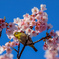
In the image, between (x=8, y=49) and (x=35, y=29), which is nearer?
(x=35, y=29)

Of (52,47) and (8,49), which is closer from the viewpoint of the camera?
(52,47)

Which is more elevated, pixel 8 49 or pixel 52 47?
pixel 52 47

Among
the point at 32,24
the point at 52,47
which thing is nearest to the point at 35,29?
the point at 32,24

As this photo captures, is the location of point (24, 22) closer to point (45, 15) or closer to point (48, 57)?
point (45, 15)

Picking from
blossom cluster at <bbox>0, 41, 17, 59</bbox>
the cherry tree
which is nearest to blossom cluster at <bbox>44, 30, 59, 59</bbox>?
the cherry tree

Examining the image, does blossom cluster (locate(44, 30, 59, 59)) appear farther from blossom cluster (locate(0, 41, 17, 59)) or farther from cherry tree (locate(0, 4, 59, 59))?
blossom cluster (locate(0, 41, 17, 59))

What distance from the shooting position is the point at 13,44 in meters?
5.68

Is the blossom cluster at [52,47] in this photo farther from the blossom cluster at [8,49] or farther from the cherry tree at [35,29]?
the blossom cluster at [8,49]

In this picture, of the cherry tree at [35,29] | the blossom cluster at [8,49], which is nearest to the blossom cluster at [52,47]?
the cherry tree at [35,29]

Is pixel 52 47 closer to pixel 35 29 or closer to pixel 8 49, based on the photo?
pixel 35 29

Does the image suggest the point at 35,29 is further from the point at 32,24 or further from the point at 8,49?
the point at 8,49

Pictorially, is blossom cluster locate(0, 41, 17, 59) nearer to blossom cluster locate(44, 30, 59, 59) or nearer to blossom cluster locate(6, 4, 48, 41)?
blossom cluster locate(6, 4, 48, 41)

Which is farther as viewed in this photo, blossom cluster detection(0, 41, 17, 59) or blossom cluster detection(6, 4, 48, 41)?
blossom cluster detection(0, 41, 17, 59)

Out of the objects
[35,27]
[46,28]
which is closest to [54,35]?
[46,28]
